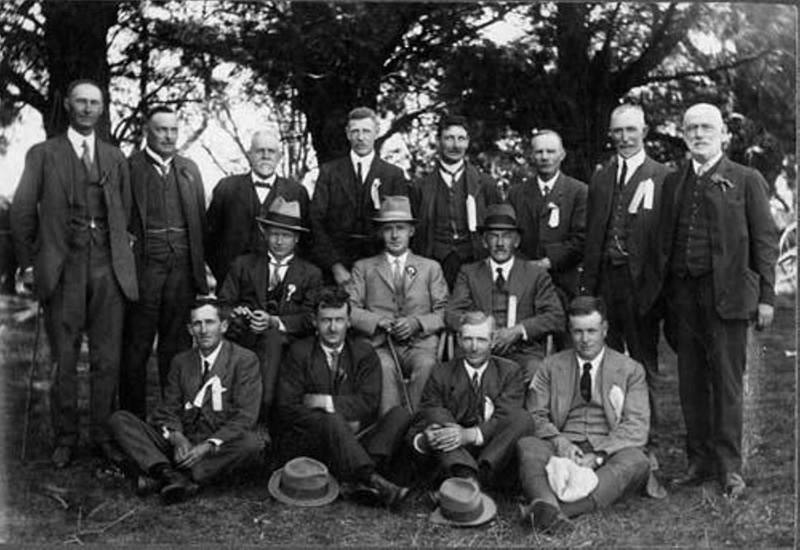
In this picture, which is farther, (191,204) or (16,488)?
(191,204)

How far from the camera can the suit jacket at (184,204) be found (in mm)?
5727

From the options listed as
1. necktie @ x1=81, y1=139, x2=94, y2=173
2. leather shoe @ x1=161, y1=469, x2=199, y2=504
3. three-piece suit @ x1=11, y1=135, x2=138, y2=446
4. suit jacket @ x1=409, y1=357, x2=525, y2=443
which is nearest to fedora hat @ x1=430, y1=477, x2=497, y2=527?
suit jacket @ x1=409, y1=357, x2=525, y2=443

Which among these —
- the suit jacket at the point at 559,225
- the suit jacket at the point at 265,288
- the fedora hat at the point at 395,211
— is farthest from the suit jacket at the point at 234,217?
the suit jacket at the point at 559,225

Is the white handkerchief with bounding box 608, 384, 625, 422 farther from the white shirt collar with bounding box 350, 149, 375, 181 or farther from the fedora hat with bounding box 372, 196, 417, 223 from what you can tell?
the white shirt collar with bounding box 350, 149, 375, 181

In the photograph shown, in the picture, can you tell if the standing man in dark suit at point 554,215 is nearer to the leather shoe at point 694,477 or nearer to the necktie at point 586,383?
the necktie at point 586,383

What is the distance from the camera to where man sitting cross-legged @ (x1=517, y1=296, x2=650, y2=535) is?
195 inches

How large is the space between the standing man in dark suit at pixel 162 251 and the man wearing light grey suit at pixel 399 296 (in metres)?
0.94

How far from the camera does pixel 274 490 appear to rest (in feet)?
16.8

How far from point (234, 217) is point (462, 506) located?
7.33 feet

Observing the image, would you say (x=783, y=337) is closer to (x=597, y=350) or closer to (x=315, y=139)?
(x=597, y=350)

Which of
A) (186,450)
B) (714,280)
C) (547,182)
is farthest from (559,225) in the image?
(186,450)

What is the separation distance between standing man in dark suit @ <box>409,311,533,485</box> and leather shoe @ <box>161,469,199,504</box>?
1135 millimetres

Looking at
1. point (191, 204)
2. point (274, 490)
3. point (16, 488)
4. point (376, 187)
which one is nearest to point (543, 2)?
point (376, 187)

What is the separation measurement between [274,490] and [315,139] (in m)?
2.13
